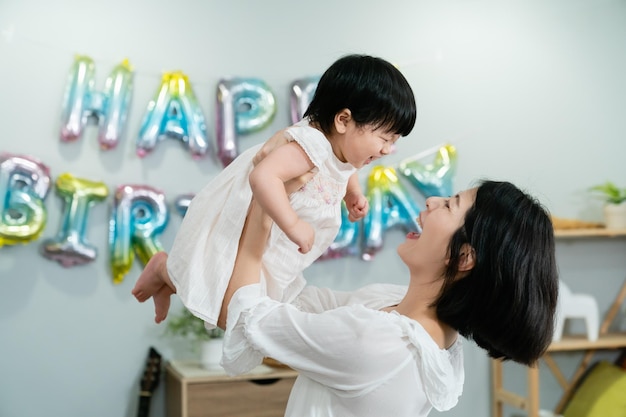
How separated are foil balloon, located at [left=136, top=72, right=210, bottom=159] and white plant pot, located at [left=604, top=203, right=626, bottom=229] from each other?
1.82m

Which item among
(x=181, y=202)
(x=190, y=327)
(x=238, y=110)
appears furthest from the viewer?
(x=238, y=110)

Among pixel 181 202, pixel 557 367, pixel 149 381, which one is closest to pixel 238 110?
pixel 181 202

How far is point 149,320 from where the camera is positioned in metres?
3.45

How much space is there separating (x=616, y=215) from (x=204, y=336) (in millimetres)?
1915

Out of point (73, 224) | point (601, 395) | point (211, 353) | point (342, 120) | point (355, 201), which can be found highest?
point (342, 120)

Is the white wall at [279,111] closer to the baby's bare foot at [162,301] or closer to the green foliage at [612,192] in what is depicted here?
the green foliage at [612,192]

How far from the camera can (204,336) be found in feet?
10.8

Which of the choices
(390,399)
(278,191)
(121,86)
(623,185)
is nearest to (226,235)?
(278,191)

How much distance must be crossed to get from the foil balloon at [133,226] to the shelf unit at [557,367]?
5.20 feet

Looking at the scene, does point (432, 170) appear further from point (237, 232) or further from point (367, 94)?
point (237, 232)

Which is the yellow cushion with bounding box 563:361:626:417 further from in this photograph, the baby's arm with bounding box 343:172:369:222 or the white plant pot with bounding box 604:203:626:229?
the baby's arm with bounding box 343:172:369:222

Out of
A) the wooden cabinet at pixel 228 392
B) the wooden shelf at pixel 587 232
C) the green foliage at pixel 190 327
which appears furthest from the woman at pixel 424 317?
the wooden shelf at pixel 587 232

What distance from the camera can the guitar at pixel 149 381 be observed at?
3342 millimetres

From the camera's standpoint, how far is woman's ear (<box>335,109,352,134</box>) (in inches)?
64.7
